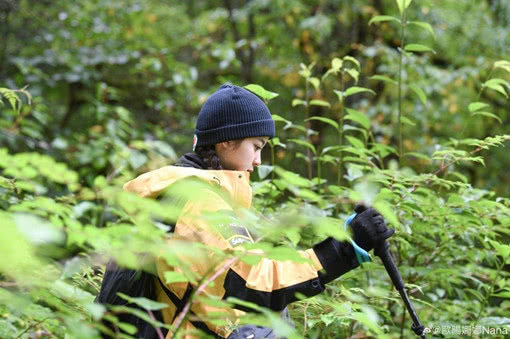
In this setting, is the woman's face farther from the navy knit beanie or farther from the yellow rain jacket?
the yellow rain jacket

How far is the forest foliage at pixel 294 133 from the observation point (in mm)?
1871

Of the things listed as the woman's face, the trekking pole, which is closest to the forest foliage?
the trekking pole

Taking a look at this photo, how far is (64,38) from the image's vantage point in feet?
24.3

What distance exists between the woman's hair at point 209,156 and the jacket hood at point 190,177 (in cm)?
23

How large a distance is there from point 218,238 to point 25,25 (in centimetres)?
636

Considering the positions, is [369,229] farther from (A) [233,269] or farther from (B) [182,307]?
(B) [182,307]

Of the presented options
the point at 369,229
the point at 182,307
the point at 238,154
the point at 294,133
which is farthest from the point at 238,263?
the point at 294,133

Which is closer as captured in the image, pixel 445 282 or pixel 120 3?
pixel 445 282

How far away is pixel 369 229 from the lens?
73.3 inches

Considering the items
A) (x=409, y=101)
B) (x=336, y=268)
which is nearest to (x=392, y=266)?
(x=336, y=268)

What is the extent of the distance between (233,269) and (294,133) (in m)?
6.81

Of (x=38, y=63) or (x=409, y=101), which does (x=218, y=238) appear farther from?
(x=409, y=101)

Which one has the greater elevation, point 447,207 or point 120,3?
point 120,3

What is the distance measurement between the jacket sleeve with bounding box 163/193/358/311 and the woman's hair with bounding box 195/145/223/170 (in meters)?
0.44
